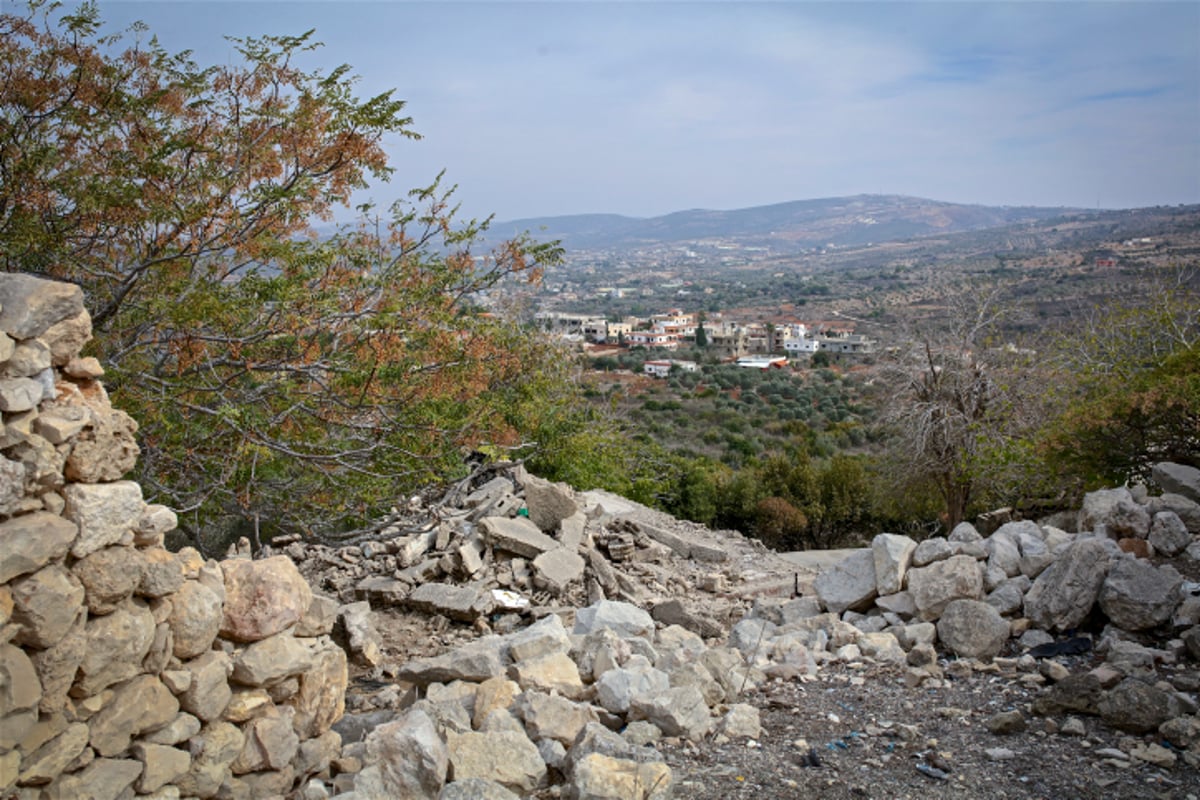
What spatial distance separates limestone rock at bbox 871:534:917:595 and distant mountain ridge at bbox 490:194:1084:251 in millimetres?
107149

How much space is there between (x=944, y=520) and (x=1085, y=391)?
4138mm

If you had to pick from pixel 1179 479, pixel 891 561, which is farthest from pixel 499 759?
pixel 1179 479

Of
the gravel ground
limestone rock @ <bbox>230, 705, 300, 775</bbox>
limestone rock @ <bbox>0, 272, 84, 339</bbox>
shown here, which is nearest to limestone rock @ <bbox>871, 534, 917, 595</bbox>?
the gravel ground

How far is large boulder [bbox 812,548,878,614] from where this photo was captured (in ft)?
24.5

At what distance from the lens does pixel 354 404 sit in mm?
7723

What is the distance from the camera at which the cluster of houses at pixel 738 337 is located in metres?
43.8

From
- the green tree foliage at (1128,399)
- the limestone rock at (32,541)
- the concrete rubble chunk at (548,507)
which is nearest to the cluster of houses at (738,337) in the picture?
the green tree foliage at (1128,399)

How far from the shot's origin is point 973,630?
6.21 m

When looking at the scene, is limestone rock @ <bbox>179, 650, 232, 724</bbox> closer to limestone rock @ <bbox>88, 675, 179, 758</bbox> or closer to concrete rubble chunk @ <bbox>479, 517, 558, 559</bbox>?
limestone rock @ <bbox>88, 675, 179, 758</bbox>

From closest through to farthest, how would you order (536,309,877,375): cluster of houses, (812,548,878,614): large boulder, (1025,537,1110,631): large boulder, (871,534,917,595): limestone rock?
(1025,537,1110,631): large boulder
(871,534,917,595): limestone rock
(812,548,878,614): large boulder
(536,309,877,375): cluster of houses

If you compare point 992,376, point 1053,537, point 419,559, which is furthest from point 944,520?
point 419,559

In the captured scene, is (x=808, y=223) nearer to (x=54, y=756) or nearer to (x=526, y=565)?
(x=526, y=565)

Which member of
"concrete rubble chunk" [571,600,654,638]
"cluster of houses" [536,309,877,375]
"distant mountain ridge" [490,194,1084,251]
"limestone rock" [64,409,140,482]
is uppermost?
"distant mountain ridge" [490,194,1084,251]

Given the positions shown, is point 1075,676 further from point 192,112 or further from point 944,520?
point 944,520
